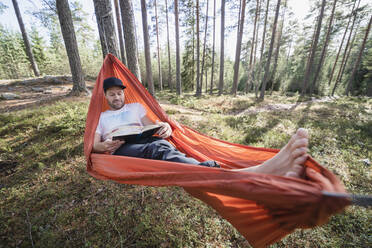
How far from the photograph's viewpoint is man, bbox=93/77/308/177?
3.02 ft

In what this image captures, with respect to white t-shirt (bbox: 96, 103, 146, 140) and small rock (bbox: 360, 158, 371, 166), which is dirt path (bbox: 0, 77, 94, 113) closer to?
white t-shirt (bbox: 96, 103, 146, 140)

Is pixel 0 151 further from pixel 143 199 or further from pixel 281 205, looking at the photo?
pixel 281 205

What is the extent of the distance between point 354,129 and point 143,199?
5.67 meters

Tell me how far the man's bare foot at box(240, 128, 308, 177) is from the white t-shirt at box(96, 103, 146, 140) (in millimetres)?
1586

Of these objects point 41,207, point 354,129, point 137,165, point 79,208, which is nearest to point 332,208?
point 137,165

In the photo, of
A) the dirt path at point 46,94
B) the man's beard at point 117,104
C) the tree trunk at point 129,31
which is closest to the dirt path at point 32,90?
the dirt path at point 46,94

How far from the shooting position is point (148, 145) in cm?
154

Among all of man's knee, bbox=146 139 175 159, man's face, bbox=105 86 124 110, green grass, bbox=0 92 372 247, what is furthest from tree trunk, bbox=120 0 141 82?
man's knee, bbox=146 139 175 159

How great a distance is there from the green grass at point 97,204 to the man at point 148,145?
80cm

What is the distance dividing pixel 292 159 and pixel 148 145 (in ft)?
4.15

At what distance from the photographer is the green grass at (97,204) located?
1465 mm

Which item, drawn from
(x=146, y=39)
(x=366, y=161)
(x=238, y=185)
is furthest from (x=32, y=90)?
(x=366, y=161)

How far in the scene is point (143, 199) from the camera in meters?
1.90

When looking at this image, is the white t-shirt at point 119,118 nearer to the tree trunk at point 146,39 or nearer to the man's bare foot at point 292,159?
the man's bare foot at point 292,159
